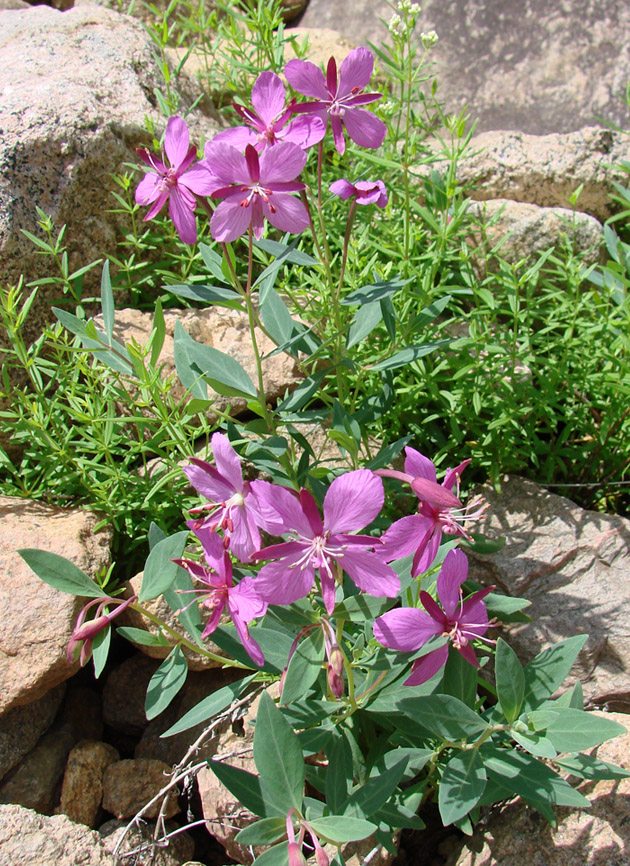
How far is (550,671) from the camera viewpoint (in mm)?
1749

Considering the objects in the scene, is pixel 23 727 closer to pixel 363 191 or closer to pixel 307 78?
pixel 363 191

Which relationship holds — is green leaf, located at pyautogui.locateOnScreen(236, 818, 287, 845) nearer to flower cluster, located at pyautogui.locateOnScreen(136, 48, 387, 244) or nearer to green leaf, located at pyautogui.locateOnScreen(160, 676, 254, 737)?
green leaf, located at pyautogui.locateOnScreen(160, 676, 254, 737)

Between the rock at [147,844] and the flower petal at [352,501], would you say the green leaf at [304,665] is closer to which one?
the flower petal at [352,501]

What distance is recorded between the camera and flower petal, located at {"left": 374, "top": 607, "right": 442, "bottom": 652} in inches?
55.0

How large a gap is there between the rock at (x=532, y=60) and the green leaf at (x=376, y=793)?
3.48m

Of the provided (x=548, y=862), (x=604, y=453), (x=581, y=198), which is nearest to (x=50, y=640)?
(x=548, y=862)

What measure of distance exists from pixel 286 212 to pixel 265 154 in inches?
5.5

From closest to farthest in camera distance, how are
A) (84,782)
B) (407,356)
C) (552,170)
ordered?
(407,356) < (84,782) < (552,170)

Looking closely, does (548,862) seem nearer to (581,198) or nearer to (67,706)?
(67,706)

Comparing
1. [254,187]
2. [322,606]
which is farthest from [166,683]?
[254,187]

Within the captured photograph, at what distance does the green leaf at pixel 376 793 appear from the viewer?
1499 mm

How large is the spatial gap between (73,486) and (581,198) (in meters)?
2.57

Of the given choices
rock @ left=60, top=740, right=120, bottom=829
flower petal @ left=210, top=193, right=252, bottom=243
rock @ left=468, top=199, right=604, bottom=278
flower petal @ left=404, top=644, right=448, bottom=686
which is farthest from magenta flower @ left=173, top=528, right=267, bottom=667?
rock @ left=468, top=199, right=604, bottom=278

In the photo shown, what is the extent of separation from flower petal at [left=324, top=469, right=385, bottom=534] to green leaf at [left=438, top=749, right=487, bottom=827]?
66cm
